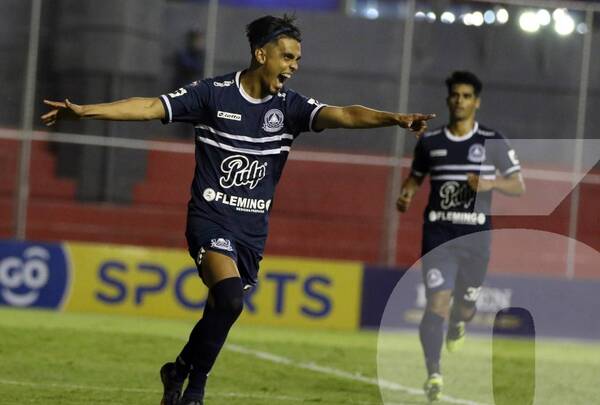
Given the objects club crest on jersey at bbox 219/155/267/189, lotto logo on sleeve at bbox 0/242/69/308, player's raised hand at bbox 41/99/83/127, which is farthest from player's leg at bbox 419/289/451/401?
lotto logo on sleeve at bbox 0/242/69/308

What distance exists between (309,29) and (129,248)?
522 cm

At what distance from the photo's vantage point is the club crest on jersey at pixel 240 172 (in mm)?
7949

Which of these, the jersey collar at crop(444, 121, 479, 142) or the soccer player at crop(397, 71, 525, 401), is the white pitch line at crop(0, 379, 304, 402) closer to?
the soccer player at crop(397, 71, 525, 401)

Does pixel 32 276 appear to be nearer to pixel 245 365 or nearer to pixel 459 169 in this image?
pixel 245 365

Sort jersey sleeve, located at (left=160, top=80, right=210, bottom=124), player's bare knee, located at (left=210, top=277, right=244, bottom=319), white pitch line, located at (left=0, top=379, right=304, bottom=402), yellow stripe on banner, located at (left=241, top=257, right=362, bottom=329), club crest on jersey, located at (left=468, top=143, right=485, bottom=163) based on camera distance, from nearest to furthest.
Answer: player's bare knee, located at (left=210, top=277, right=244, bottom=319) → jersey sleeve, located at (left=160, top=80, right=210, bottom=124) → white pitch line, located at (left=0, top=379, right=304, bottom=402) → club crest on jersey, located at (left=468, top=143, right=485, bottom=163) → yellow stripe on banner, located at (left=241, top=257, right=362, bottom=329)

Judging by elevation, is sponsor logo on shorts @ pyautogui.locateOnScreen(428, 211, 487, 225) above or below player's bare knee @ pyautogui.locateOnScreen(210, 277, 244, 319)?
above

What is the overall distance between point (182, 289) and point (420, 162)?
6.36 meters

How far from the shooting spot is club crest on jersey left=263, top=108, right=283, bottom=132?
8031mm

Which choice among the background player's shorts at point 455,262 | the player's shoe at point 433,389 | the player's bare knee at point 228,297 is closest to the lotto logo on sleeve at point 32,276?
the background player's shorts at point 455,262

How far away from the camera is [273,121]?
26.4ft

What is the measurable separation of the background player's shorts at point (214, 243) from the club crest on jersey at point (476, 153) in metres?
3.20

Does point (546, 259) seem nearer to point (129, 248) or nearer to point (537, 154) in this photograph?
point (537, 154)

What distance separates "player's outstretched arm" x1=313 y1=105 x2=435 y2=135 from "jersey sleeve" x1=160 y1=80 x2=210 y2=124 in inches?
27.1

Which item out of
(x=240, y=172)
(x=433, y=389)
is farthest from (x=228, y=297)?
(x=433, y=389)
